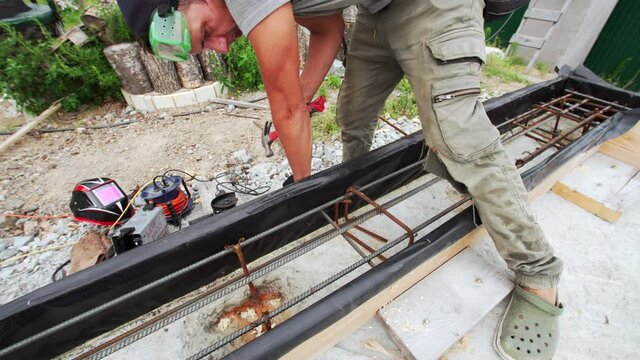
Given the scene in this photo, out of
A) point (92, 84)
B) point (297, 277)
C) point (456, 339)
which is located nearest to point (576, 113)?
point (456, 339)

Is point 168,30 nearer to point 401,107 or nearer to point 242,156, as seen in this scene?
point 242,156

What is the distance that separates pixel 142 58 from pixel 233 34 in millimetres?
2834

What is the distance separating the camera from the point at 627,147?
7.36 ft

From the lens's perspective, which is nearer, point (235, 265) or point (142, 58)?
point (235, 265)

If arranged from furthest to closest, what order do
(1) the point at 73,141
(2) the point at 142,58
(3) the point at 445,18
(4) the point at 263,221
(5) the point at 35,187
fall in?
(2) the point at 142,58
(1) the point at 73,141
(5) the point at 35,187
(4) the point at 263,221
(3) the point at 445,18

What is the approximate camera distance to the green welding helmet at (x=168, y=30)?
3.57 feet

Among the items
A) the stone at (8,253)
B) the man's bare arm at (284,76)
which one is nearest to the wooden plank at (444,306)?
the man's bare arm at (284,76)

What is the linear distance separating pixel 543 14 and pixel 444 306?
550cm

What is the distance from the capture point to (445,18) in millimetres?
1166

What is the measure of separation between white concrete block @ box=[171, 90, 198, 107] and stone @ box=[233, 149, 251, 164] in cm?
146

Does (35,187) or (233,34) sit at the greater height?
(233,34)

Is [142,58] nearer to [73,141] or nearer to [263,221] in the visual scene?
[73,141]

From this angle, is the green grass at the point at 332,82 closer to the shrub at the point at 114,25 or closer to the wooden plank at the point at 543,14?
the shrub at the point at 114,25

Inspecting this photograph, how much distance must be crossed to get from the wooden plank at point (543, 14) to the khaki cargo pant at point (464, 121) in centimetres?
479
